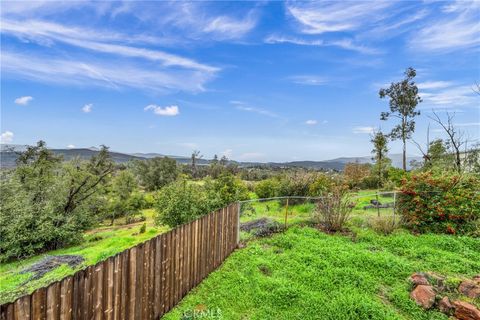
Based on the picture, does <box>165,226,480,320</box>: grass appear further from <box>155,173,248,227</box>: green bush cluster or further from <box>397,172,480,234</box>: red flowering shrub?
<box>155,173,248,227</box>: green bush cluster

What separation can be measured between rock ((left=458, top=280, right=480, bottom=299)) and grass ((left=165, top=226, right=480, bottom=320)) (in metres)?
0.71

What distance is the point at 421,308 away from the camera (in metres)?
3.77

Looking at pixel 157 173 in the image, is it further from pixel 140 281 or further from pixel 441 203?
pixel 140 281

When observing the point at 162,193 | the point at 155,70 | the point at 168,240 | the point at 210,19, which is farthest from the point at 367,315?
the point at 155,70

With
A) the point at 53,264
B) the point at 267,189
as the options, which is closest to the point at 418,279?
the point at 53,264

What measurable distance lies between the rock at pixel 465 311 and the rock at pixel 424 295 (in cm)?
29

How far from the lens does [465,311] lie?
3430 mm

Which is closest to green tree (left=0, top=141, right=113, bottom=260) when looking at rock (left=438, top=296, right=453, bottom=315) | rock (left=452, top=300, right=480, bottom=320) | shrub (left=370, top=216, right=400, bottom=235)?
shrub (left=370, top=216, right=400, bottom=235)

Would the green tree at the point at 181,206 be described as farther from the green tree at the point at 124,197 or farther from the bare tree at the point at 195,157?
the bare tree at the point at 195,157

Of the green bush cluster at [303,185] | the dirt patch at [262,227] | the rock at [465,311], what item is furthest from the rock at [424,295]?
the green bush cluster at [303,185]

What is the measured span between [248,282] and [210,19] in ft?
29.9

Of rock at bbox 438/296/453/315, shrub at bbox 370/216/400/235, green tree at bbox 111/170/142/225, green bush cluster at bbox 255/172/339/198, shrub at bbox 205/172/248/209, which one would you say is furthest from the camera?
green tree at bbox 111/170/142/225

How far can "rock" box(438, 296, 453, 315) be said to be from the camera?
11.9 ft

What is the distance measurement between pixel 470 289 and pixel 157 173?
122ft
